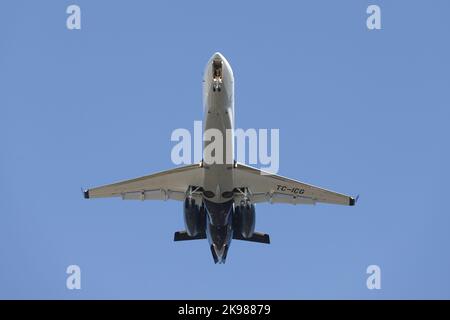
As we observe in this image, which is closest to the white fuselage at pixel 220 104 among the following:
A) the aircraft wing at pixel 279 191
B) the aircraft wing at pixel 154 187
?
the aircraft wing at pixel 279 191

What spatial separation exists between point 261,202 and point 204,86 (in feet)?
37.5

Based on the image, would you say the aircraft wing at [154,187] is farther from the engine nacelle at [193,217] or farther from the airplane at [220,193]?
the engine nacelle at [193,217]

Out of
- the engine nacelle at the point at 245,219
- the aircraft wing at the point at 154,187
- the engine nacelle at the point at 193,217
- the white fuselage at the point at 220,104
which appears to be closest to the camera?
the white fuselage at the point at 220,104

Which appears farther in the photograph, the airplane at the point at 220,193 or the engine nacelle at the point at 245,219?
the engine nacelle at the point at 245,219

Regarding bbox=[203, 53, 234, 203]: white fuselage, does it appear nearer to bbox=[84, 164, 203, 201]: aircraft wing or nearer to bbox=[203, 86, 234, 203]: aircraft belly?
bbox=[203, 86, 234, 203]: aircraft belly

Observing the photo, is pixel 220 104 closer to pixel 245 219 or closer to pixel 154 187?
pixel 245 219

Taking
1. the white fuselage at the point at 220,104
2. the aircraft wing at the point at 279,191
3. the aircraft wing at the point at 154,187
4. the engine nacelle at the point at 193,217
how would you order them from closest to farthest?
the white fuselage at the point at 220,104 < the engine nacelle at the point at 193,217 < the aircraft wing at the point at 279,191 < the aircraft wing at the point at 154,187

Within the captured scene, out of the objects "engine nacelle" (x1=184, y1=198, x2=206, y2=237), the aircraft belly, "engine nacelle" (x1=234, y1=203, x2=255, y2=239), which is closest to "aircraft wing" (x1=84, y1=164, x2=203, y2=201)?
"engine nacelle" (x1=184, y1=198, x2=206, y2=237)

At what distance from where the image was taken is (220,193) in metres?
59.2

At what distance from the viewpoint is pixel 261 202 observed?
6406 centimetres

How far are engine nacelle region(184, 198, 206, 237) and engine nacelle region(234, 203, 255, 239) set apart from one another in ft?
7.00

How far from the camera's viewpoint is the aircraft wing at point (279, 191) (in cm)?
6091
